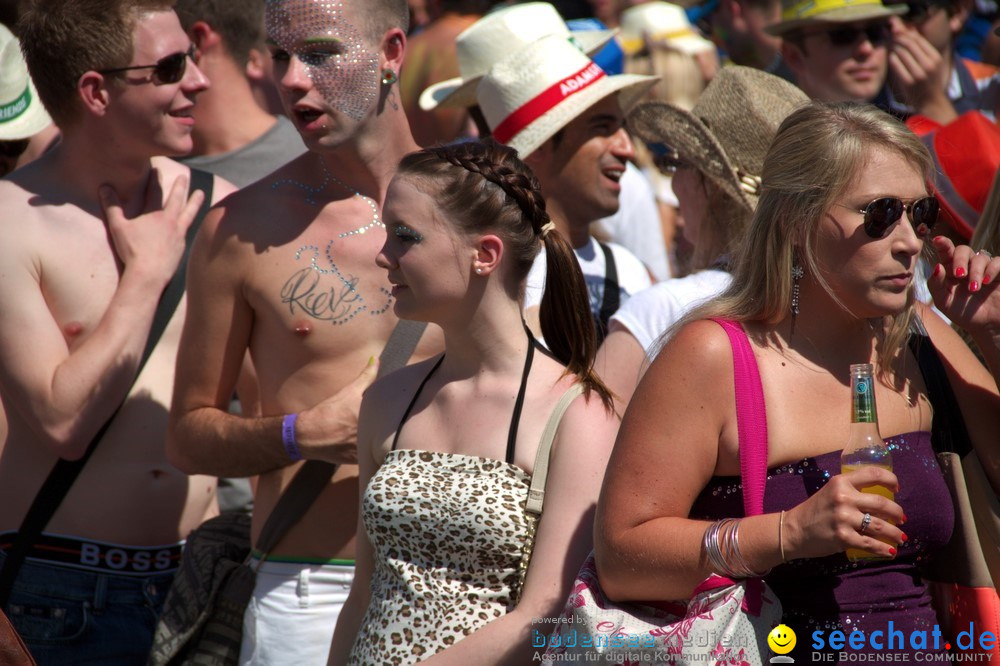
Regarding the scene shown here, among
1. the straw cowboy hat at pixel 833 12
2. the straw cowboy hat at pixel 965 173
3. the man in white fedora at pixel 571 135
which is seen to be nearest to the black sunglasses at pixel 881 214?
the straw cowboy hat at pixel 965 173

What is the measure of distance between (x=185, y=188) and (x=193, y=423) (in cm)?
98

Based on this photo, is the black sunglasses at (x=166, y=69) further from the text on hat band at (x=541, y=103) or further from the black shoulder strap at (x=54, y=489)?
the text on hat band at (x=541, y=103)

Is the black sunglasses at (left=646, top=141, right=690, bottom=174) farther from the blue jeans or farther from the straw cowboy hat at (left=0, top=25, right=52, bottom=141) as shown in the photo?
the straw cowboy hat at (left=0, top=25, right=52, bottom=141)

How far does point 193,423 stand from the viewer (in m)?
3.42

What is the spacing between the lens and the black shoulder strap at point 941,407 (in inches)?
108

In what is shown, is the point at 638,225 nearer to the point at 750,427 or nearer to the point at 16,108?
the point at 16,108

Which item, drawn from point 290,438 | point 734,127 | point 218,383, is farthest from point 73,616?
point 734,127

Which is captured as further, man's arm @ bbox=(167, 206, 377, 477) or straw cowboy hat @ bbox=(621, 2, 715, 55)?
straw cowboy hat @ bbox=(621, 2, 715, 55)

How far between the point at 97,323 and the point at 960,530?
8.43ft

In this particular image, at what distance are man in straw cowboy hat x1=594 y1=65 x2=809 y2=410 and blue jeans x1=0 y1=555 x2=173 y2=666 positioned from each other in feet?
5.44

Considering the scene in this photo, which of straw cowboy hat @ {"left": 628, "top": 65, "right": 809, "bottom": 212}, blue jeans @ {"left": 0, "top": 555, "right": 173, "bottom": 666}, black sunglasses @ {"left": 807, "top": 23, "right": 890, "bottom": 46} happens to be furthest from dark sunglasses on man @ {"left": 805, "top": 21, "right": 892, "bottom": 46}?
blue jeans @ {"left": 0, "top": 555, "right": 173, "bottom": 666}

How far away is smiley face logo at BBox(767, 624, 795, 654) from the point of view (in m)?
2.37

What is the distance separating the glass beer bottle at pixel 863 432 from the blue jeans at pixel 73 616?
7.50ft

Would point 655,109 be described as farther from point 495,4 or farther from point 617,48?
point 495,4
